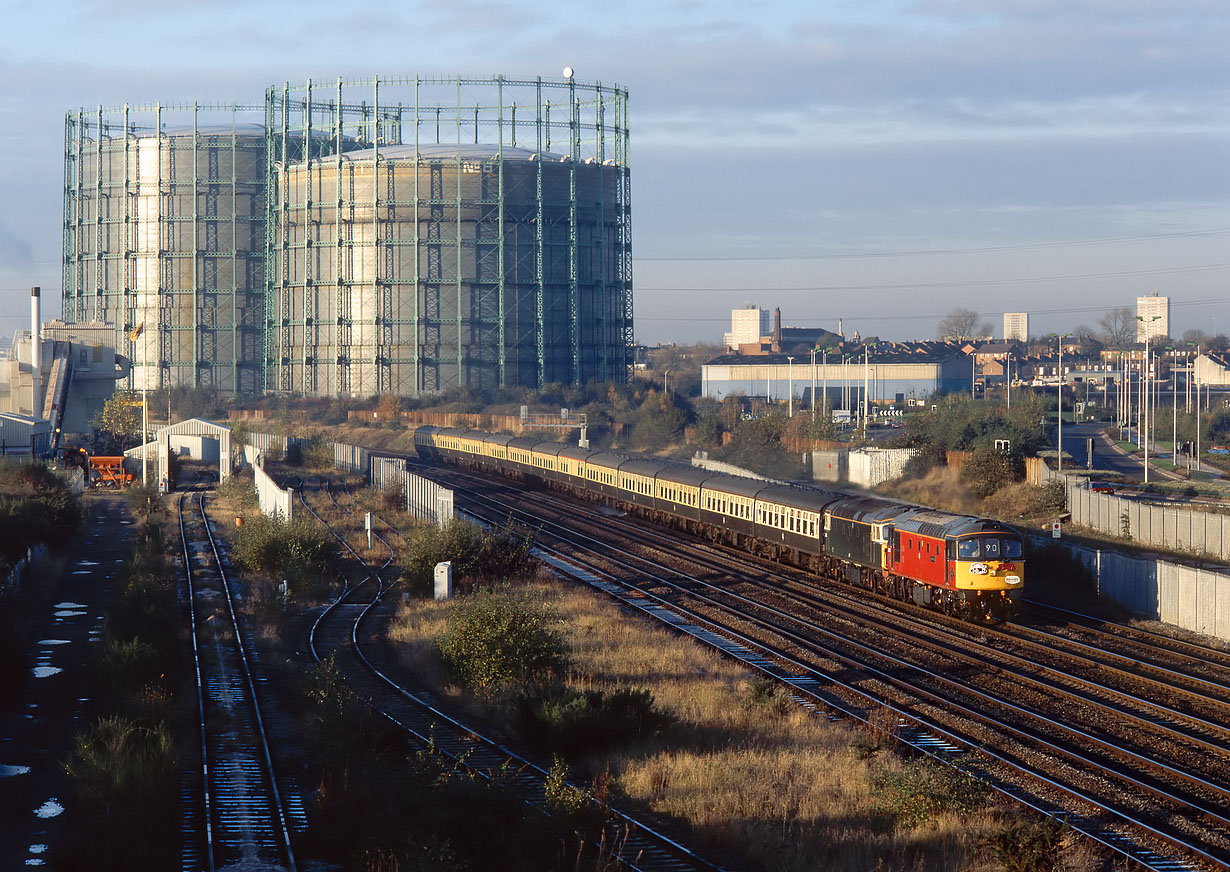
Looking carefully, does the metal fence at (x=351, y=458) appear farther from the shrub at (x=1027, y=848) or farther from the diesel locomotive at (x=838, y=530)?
the shrub at (x=1027, y=848)

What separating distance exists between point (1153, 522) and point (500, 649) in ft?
94.4

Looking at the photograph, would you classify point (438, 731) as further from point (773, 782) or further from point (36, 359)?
point (36, 359)

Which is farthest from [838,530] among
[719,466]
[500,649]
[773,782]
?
[719,466]

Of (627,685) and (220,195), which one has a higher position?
(220,195)

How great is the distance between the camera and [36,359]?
276 feet

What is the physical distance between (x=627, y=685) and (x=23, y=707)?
10.8 meters

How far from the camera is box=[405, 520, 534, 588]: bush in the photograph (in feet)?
120

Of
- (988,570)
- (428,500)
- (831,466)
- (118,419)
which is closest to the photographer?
(988,570)

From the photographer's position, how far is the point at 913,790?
1644 centimetres

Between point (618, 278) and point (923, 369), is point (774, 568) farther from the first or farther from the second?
point (923, 369)

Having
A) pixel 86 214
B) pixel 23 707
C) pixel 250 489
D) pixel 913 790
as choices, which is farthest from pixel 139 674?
pixel 86 214

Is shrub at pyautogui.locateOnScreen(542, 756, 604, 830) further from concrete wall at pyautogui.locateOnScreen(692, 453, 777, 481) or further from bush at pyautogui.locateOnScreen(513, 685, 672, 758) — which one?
concrete wall at pyautogui.locateOnScreen(692, 453, 777, 481)

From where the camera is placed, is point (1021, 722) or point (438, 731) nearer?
point (438, 731)

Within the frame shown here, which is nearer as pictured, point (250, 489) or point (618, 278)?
point (250, 489)
